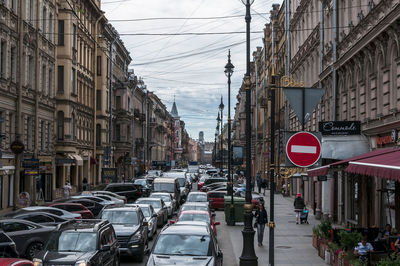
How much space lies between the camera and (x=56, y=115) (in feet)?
153

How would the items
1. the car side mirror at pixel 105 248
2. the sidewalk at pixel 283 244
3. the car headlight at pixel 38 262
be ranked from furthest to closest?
the sidewalk at pixel 283 244 < the car side mirror at pixel 105 248 < the car headlight at pixel 38 262

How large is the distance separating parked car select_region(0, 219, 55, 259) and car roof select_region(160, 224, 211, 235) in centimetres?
627

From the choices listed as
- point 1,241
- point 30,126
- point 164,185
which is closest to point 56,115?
point 30,126

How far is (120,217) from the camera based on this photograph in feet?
64.2

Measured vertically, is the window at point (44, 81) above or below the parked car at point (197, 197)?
above

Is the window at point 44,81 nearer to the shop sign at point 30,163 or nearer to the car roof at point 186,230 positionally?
the shop sign at point 30,163

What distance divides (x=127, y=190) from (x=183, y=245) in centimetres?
2870

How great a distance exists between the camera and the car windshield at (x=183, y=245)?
12469 millimetres

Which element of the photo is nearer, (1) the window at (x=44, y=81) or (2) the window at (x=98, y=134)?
(1) the window at (x=44, y=81)

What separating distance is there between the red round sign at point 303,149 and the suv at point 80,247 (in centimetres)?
523

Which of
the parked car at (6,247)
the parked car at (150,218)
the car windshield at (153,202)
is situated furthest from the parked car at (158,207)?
the parked car at (6,247)

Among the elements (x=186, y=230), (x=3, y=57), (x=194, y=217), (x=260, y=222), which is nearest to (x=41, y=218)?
(x=194, y=217)

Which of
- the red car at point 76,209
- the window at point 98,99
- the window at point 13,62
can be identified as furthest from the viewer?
the window at point 98,99

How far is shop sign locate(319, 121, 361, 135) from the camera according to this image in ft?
79.1
